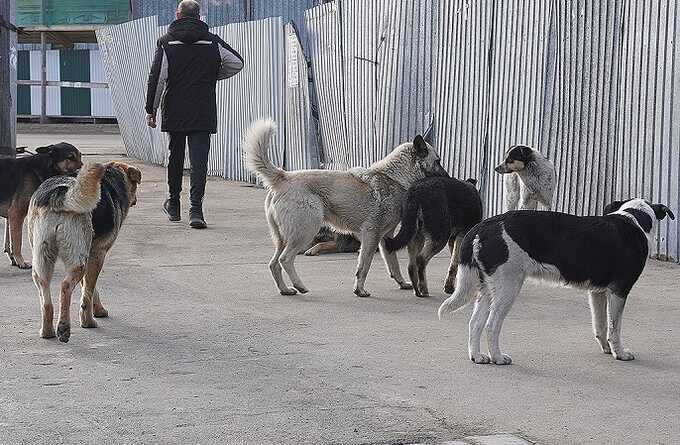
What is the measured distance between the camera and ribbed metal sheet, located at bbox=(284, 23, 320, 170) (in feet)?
51.3

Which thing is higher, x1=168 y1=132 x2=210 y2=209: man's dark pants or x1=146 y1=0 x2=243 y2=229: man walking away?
x1=146 y1=0 x2=243 y2=229: man walking away

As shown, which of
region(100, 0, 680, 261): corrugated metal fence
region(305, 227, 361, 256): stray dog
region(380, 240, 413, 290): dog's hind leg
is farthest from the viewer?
region(305, 227, 361, 256): stray dog

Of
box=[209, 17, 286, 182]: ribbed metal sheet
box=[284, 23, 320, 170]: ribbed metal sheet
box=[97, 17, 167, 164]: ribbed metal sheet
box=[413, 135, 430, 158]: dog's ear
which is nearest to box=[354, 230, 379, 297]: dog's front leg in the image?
box=[413, 135, 430, 158]: dog's ear

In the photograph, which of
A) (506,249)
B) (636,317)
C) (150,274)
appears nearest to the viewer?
(506,249)

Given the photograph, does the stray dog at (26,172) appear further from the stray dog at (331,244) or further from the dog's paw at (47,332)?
the dog's paw at (47,332)

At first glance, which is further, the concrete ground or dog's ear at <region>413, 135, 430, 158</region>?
dog's ear at <region>413, 135, 430, 158</region>

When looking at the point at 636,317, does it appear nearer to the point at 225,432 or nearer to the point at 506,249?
the point at 506,249

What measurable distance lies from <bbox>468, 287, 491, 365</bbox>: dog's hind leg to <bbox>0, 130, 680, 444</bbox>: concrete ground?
0.07 metres

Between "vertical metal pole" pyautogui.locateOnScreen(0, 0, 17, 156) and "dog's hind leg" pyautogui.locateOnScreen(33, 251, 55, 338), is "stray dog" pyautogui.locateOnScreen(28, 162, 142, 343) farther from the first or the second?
"vertical metal pole" pyautogui.locateOnScreen(0, 0, 17, 156)

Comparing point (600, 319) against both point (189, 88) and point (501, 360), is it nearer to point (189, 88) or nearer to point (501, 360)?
point (501, 360)

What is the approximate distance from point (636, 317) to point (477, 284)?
1.74 m

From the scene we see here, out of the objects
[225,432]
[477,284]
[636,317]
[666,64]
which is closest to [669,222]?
[666,64]

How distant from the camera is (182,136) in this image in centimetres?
1265

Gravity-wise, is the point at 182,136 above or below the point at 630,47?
below
